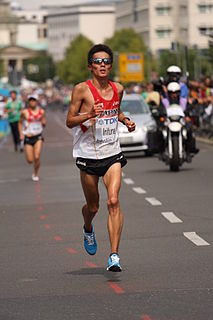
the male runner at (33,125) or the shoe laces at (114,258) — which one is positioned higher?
the shoe laces at (114,258)

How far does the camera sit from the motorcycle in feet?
79.9

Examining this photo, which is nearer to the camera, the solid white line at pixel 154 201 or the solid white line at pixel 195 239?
the solid white line at pixel 195 239

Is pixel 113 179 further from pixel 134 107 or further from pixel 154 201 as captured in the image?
pixel 134 107

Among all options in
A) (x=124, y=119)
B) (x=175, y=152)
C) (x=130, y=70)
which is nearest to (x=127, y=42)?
(x=130, y=70)

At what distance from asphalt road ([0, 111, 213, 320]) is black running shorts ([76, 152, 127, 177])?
2.54 ft

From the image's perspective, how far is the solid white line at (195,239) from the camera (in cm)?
1239

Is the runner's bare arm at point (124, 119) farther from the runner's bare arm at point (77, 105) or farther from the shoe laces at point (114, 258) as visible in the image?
the shoe laces at point (114, 258)

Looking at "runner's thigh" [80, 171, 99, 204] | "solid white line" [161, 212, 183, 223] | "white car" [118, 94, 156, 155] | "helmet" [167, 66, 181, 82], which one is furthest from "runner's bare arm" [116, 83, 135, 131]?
"white car" [118, 94, 156, 155]

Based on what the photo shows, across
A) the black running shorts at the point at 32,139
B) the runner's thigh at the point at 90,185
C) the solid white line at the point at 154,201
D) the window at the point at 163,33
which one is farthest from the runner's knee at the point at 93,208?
the window at the point at 163,33

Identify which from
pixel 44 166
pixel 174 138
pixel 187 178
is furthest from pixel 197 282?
pixel 44 166

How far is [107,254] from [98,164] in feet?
4.40

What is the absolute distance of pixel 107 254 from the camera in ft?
39.1

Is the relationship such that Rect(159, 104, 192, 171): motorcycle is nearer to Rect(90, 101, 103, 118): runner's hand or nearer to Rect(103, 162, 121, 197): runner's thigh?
Rect(103, 162, 121, 197): runner's thigh

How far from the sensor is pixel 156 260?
1127 cm
